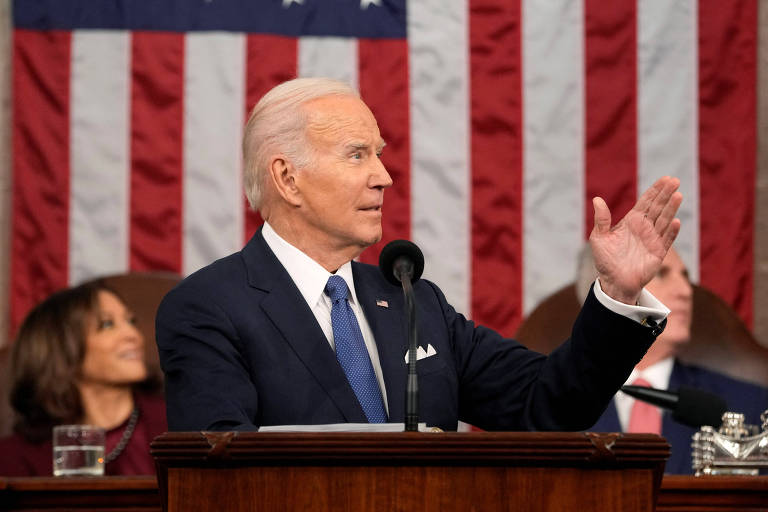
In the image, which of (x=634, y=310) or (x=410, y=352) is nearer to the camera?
(x=410, y=352)

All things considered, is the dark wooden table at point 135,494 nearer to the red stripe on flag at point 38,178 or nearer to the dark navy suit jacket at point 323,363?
the dark navy suit jacket at point 323,363

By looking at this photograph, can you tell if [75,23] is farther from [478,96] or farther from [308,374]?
[308,374]

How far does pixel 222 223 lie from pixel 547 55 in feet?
5.27

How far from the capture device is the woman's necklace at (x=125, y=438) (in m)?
4.19

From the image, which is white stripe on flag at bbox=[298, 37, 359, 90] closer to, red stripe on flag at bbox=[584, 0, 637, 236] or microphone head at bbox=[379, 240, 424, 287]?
red stripe on flag at bbox=[584, 0, 637, 236]

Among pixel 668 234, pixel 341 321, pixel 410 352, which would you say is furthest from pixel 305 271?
pixel 668 234

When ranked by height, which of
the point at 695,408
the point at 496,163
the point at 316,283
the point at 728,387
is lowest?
the point at 728,387

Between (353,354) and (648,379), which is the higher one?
(353,354)

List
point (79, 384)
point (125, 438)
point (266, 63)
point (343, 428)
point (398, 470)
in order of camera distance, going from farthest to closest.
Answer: point (266, 63)
point (79, 384)
point (125, 438)
point (343, 428)
point (398, 470)

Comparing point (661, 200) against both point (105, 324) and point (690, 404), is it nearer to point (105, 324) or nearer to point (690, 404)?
point (690, 404)

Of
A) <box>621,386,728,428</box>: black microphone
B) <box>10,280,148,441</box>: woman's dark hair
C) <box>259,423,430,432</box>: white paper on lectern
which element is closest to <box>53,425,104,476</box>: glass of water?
<box>10,280,148,441</box>: woman's dark hair

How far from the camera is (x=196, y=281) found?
8.21 ft

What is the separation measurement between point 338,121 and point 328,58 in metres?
2.48

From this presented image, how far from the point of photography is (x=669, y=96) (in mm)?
5160
